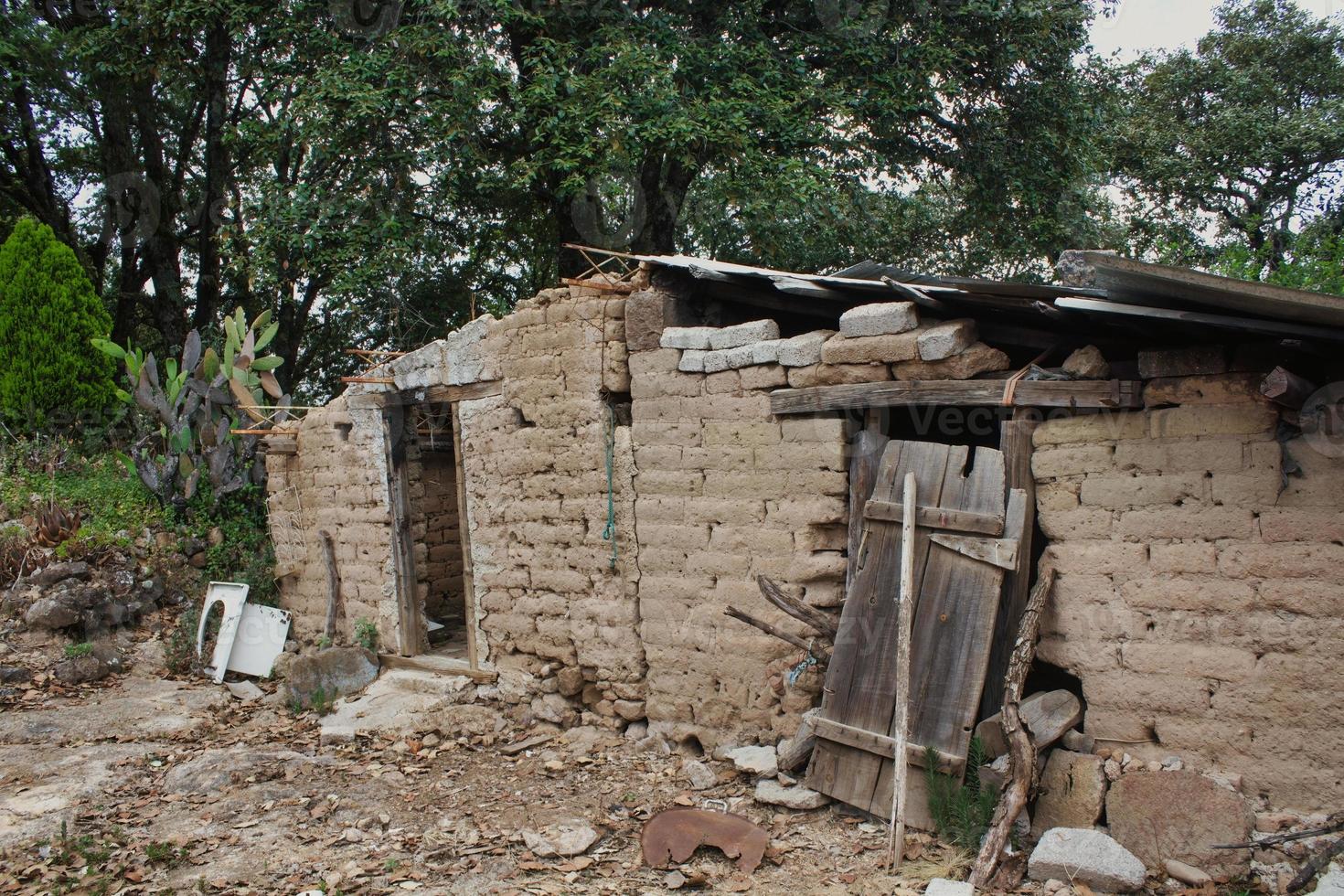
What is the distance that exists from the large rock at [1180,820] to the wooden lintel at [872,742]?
25.8 inches

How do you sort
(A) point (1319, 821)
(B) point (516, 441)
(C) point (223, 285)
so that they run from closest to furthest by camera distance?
(A) point (1319, 821)
(B) point (516, 441)
(C) point (223, 285)

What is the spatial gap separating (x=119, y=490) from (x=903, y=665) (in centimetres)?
895

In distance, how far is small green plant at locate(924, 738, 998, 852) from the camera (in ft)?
13.8

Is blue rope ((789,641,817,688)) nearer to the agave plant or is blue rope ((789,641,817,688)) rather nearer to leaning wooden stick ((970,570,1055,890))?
leaning wooden stick ((970,570,1055,890))

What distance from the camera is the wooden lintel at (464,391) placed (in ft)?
22.3

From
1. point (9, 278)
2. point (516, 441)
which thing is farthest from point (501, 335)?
point (9, 278)

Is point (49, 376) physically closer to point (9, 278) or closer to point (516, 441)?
point (9, 278)

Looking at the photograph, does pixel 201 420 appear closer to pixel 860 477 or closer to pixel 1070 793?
pixel 860 477

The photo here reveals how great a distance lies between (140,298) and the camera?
1619cm

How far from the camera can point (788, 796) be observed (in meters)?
4.83
